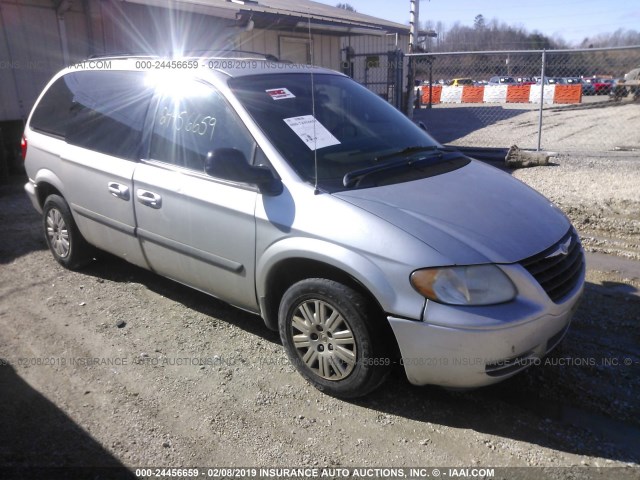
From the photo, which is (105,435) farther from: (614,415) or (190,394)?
(614,415)

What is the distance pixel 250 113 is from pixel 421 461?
2235mm

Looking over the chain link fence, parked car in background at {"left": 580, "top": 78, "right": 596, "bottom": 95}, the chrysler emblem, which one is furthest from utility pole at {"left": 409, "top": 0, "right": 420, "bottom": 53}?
the chrysler emblem

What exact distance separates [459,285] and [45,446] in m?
2.28

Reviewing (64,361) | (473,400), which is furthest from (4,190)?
(473,400)

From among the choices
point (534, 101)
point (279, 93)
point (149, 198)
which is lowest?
point (534, 101)

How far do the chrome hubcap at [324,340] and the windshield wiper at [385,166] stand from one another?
2.40 ft

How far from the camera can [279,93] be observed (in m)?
3.66

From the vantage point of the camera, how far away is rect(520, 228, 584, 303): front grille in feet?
9.30

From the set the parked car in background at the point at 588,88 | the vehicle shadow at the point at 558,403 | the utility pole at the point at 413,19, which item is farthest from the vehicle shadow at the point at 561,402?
the parked car in background at the point at 588,88

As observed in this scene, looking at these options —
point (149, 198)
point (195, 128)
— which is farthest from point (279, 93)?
point (149, 198)

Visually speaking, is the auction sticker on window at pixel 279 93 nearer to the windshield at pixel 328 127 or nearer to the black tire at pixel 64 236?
the windshield at pixel 328 127

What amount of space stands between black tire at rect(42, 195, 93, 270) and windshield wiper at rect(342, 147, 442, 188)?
2.85 m

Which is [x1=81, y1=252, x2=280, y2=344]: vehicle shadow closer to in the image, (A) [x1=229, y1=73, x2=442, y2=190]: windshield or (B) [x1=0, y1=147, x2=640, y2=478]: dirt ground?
(B) [x1=0, y1=147, x2=640, y2=478]: dirt ground

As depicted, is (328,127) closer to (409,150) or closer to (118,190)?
(409,150)
